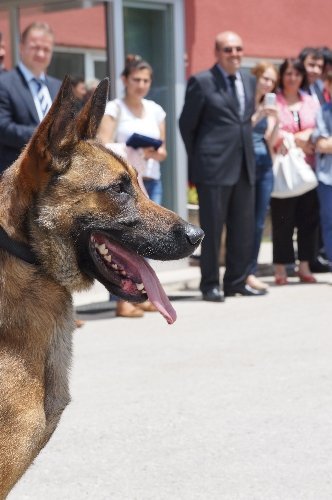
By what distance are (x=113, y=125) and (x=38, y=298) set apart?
595 centimetres

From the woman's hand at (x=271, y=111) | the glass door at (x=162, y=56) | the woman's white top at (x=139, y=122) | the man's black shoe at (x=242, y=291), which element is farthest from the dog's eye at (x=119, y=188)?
the glass door at (x=162, y=56)

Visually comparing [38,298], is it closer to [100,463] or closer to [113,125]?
[100,463]

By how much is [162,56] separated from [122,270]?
8552 millimetres

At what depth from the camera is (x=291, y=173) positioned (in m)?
10.5

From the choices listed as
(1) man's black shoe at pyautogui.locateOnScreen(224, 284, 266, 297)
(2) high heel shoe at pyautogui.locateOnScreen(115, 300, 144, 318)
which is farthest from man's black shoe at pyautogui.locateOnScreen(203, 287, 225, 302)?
(2) high heel shoe at pyautogui.locateOnScreen(115, 300, 144, 318)

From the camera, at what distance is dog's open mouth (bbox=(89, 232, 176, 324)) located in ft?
10.8

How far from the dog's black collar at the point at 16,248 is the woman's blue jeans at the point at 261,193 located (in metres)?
7.06

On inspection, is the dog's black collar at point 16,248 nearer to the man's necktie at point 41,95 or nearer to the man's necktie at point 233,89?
the man's necktie at point 41,95

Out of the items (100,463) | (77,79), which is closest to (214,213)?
(77,79)

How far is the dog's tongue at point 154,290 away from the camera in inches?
134

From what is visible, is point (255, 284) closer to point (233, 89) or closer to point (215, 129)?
point (215, 129)

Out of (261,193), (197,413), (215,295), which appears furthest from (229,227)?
(197,413)

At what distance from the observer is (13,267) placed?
3.15 meters

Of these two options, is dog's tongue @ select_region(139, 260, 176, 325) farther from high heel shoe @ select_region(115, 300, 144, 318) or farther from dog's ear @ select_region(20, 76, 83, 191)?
high heel shoe @ select_region(115, 300, 144, 318)
